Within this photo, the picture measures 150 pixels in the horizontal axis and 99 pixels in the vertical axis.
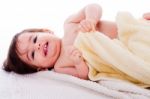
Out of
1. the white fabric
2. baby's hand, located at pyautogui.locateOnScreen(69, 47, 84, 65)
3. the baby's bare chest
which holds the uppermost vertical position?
baby's hand, located at pyautogui.locateOnScreen(69, 47, 84, 65)

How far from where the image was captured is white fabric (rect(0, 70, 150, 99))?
1.17m

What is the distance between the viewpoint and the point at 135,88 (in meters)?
1.15

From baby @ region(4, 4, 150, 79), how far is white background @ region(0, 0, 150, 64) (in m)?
0.30

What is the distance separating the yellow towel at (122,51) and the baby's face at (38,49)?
0.42 ft

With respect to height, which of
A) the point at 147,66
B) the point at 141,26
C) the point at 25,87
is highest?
the point at 141,26

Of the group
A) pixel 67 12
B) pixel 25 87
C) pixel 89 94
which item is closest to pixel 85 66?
pixel 89 94

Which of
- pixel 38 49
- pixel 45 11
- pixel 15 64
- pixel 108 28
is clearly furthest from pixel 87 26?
pixel 45 11

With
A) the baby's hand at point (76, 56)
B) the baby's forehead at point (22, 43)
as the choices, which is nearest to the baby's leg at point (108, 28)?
the baby's hand at point (76, 56)

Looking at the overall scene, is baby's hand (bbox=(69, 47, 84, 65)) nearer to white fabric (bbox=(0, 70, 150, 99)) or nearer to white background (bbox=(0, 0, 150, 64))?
white fabric (bbox=(0, 70, 150, 99))

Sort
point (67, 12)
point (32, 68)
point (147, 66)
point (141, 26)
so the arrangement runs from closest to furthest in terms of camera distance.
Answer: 1. point (147, 66)
2. point (141, 26)
3. point (32, 68)
4. point (67, 12)

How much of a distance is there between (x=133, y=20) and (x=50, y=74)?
0.41m

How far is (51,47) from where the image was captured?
4.60ft

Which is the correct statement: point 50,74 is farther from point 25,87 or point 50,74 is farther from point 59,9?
point 59,9

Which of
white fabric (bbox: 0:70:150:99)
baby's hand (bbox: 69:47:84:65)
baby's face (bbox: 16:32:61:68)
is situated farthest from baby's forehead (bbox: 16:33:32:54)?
baby's hand (bbox: 69:47:84:65)
